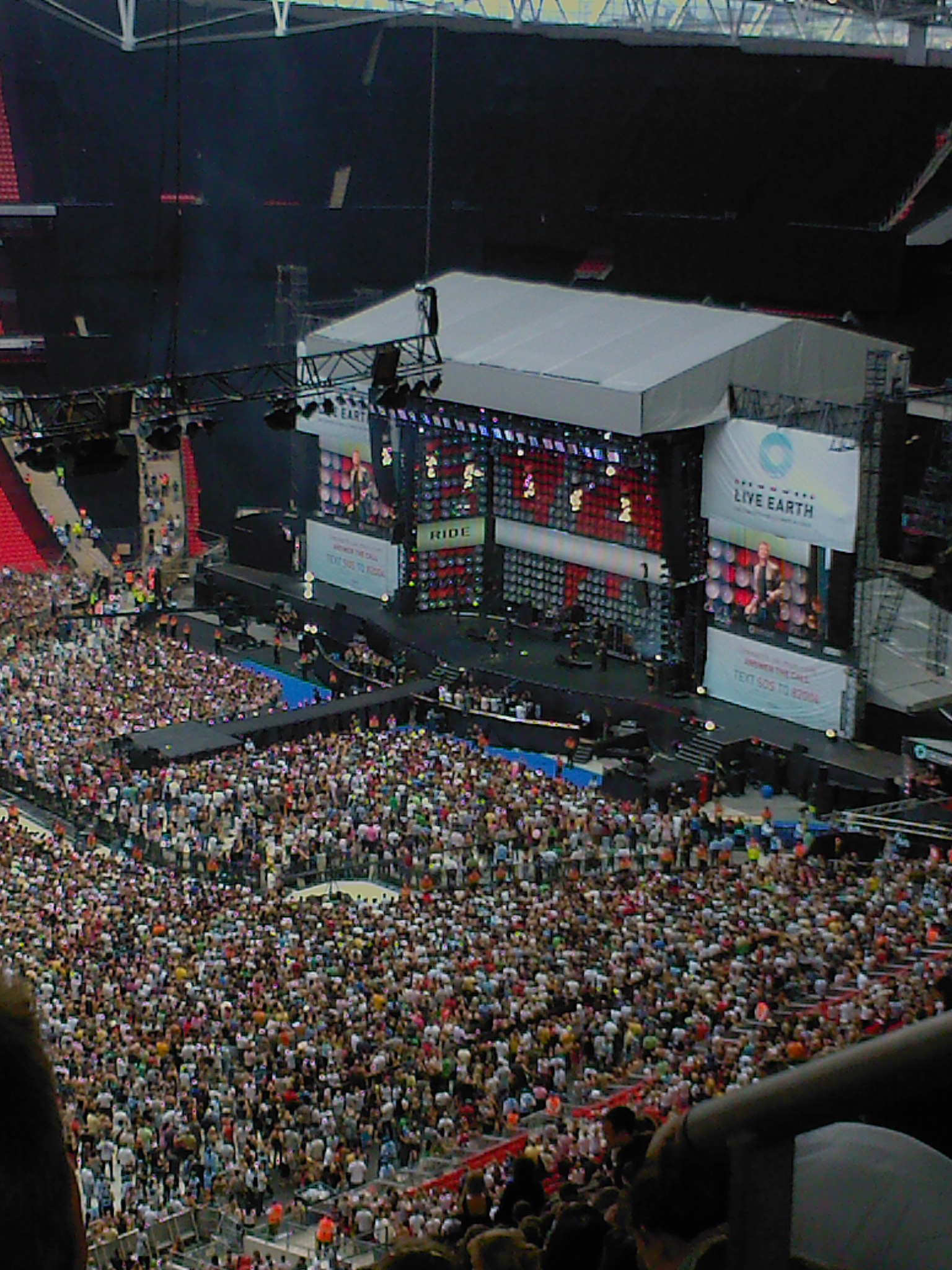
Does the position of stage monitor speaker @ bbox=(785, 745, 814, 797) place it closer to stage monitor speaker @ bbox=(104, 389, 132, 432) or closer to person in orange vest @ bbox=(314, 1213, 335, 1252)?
stage monitor speaker @ bbox=(104, 389, 132, 432)

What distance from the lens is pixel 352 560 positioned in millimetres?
38500

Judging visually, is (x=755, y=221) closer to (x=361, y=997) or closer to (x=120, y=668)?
(x=120, y=668)

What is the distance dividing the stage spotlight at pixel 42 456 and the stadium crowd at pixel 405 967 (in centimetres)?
475

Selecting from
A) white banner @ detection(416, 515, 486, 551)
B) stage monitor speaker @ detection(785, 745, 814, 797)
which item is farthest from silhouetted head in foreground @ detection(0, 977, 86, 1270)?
white banner @ detection(416, 515, 486, 551)

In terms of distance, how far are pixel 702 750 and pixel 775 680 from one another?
1795 millimetres

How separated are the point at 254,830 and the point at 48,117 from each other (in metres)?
25.7

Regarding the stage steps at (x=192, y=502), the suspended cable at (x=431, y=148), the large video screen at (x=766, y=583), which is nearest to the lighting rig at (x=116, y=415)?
the large video screen at (x=766, y=583)

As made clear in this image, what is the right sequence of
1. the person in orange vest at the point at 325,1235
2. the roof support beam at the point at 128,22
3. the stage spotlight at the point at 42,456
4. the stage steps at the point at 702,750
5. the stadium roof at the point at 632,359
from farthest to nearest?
the roof support beam at the point at 128,22, the stadium roof at the point at 632,359, the stage steps at the point at 702,750, the stage spotlight at the point at 42,456, the person in orange vest at the point at 325,1235

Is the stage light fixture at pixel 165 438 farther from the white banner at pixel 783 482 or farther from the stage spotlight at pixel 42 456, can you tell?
the white banner at pixel 783 482

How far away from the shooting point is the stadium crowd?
15648 millimetres

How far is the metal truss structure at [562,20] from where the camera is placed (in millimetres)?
41531

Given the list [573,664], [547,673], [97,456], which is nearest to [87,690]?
[547,673]

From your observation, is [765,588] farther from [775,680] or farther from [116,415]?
[116,415]

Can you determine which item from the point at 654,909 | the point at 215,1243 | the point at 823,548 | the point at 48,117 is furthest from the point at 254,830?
the point at 48,117
